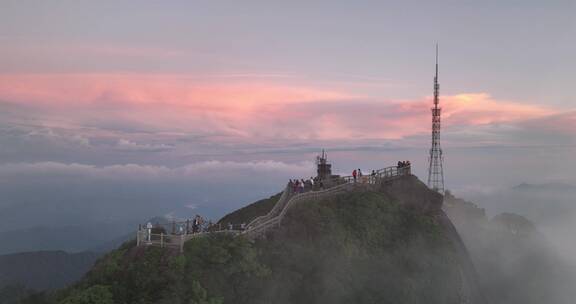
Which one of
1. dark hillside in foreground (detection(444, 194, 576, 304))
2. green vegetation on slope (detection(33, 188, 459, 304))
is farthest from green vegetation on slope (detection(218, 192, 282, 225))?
dark hillside in foreground (detection(444, 194, 576, 304))

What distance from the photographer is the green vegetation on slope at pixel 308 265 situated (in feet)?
102

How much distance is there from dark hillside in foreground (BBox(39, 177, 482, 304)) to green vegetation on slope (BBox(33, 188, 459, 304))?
0.08m

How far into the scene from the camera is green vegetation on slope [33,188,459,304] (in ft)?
102

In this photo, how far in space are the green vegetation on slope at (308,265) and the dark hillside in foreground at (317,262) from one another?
8 centimetres

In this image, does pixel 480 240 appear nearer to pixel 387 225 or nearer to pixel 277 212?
pixel 387 225

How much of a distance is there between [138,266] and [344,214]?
79.0 ft

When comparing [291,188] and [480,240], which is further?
[480,240]

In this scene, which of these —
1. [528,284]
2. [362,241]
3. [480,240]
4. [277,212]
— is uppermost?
[277,212]

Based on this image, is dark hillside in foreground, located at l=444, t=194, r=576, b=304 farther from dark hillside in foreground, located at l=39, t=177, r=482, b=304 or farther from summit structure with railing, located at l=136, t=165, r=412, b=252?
summit structure with railing, located at l=136, t=165, r=412, b=252

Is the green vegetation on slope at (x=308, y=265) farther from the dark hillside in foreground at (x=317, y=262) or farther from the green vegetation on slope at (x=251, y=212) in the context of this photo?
the green vegetation on slope at (x=251, y=212)

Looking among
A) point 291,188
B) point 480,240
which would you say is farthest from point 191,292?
point 480,240

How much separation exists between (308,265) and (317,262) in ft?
3.57

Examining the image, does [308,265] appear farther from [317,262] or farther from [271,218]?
[271,218]

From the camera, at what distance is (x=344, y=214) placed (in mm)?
49719
